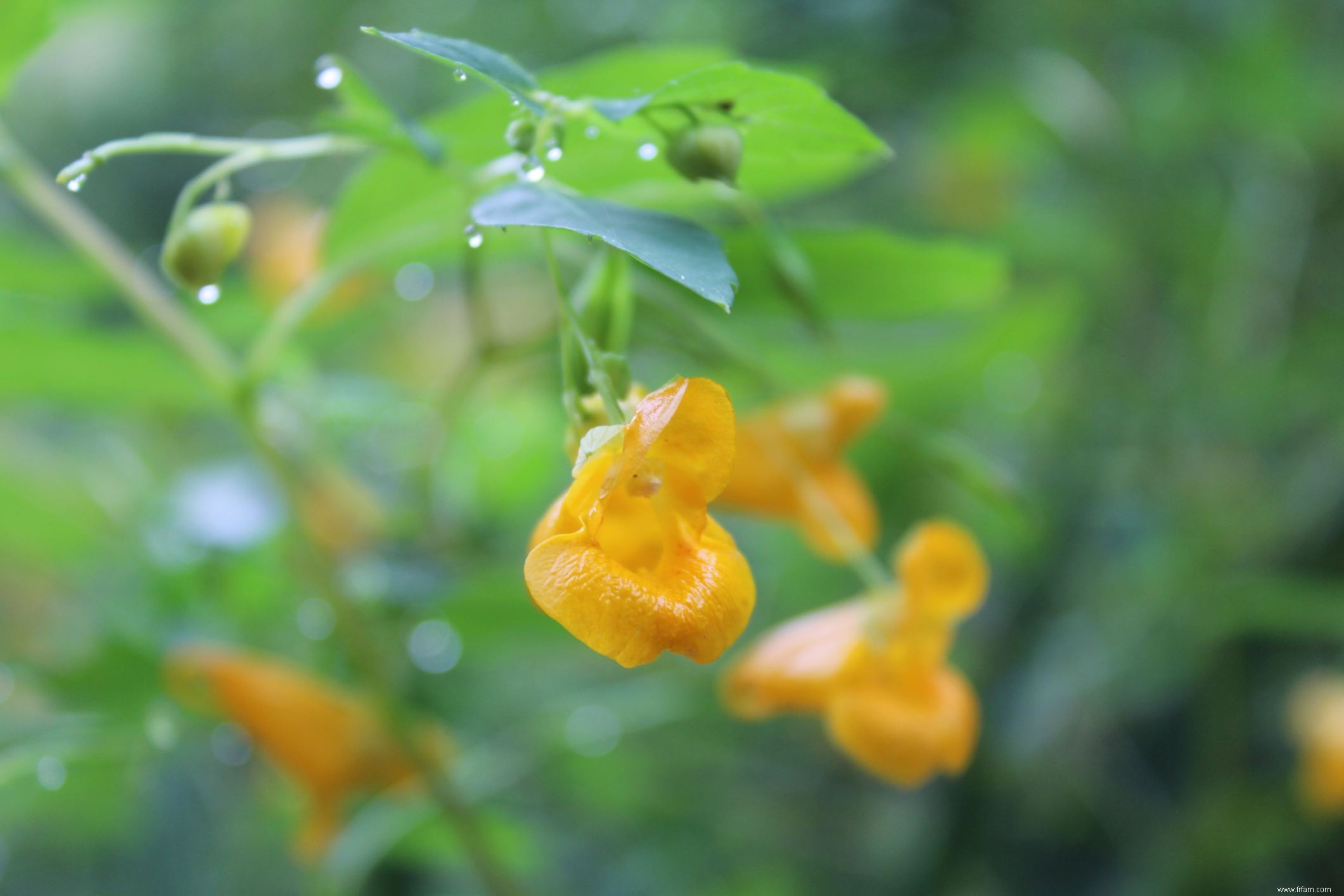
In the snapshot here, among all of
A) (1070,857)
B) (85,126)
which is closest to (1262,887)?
(1070,857)

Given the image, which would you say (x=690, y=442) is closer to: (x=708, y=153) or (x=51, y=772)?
(x=708, y=153)

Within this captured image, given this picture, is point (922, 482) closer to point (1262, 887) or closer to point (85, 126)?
point (1262, 887)

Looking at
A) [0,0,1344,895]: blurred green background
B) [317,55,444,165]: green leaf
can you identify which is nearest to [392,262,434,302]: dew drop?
[0,0,1344,895]: blurred green background

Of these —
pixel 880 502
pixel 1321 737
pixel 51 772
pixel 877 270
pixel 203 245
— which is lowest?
pixel 1321 737

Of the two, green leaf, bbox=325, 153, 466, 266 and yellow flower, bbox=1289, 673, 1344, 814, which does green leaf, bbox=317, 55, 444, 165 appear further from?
yellow flower, bbox=1289, 673, 1344, 814

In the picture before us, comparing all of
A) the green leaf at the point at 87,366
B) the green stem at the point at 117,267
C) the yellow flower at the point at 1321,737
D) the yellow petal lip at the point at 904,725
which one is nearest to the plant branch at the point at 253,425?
the green stem at the point at 117,267

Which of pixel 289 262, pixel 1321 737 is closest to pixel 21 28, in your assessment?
pixel 289 262
